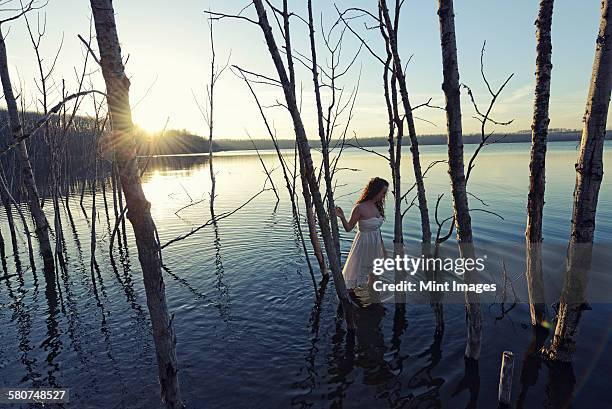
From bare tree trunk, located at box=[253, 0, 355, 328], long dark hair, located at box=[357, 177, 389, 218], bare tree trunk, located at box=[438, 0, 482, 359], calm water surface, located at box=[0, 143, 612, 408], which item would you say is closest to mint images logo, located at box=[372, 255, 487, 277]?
calm water surface, located at box=[0, 143, 612, 408]

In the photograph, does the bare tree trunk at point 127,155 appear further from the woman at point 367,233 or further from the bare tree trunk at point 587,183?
the bare tree trunk at point 587,183

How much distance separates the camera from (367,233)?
7586 mm

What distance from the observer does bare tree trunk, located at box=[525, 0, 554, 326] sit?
4.94 meters

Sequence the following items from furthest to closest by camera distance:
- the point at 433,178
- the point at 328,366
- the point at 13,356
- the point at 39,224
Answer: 1. the point at 433,178
2. the point at 39,224
3. the point at 13,356
4. the point at 328,366

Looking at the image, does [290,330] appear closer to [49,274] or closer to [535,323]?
[535,323]

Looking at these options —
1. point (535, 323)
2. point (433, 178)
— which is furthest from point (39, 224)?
point (433, 178)

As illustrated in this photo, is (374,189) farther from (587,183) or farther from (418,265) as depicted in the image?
(418,265)

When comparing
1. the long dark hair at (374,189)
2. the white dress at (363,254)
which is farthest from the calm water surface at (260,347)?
the long dark hair at (374,189)

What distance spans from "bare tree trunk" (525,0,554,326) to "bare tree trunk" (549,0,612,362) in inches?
26.9

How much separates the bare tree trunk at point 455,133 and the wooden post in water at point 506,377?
2.78 ft

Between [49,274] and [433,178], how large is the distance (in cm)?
2812

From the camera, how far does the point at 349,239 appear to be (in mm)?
13453

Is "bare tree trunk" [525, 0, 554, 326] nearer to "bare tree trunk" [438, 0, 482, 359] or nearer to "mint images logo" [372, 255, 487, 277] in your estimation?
"mint images logo" [372, 255, 487, 277]

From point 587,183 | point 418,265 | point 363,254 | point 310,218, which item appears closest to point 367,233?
point 363,254
